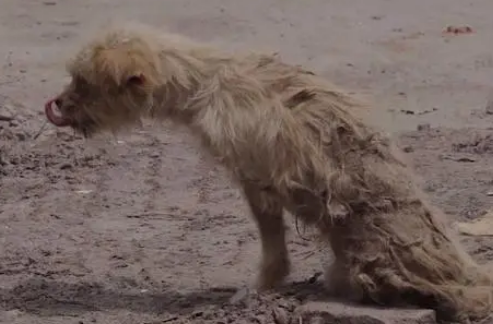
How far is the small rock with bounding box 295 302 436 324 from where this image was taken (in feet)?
20.0

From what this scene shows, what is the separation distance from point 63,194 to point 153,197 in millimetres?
624

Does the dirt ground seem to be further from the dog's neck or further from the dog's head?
the dog's head

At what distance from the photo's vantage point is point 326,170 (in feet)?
20.8

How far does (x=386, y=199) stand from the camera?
6.32 meters

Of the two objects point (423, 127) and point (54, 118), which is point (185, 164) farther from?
point (54, 118)

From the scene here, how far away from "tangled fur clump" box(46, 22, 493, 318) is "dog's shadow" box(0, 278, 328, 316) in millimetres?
460

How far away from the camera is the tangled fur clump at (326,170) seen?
20.7 feet

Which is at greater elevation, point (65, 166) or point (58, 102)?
point (58, 102)

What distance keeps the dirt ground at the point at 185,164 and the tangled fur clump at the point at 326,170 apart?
261 millimetres

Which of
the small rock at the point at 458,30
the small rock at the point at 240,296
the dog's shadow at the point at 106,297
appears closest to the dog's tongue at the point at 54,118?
the dog's shadow at the point at 106,297

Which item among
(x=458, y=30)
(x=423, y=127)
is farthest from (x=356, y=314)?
(x=458, y=30)

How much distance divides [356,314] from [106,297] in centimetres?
158

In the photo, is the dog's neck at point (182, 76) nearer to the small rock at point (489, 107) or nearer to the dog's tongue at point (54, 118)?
the dog's tongue at point (54, 118)

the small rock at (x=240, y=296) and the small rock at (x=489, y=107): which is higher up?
the small rock at (x=489, y=107)
